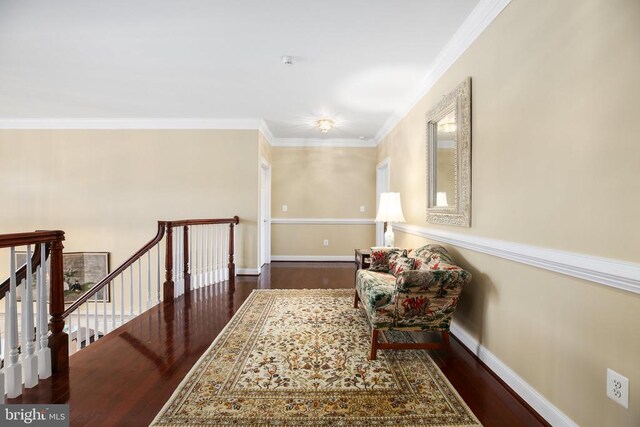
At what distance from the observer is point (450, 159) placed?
104 inches

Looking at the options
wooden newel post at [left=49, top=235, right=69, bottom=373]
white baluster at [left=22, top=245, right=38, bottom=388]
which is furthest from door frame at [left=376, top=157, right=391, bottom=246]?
white baluster at [left=22, top=245, right=38, bottom=388]

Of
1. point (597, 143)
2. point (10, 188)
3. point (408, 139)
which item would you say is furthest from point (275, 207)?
point (597, 143)

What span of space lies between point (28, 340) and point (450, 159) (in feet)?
10.8

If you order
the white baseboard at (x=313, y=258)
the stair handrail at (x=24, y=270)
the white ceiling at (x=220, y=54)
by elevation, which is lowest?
the white baseboard at (x=313, y=258)

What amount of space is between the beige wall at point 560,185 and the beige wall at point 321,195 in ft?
12.5

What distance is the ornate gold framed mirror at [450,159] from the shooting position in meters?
2.35

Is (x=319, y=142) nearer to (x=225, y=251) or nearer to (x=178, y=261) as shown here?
(x=225, y=251)

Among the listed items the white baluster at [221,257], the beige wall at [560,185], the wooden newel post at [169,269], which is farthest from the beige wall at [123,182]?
the beige wall at [560,185]

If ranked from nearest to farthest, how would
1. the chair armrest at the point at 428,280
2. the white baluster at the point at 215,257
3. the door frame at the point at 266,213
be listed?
the chair armrest at the point at 428,280 < the white baluster at the point at 215,257 < the door frame at the point at 266,213

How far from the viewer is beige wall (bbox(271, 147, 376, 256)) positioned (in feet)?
19.8

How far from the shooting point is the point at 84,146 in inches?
193

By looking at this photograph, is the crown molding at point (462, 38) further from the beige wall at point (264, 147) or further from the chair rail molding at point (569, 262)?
the beige wall at point (264, 147)

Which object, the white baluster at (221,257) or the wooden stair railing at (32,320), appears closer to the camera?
the wooden stair railing at (32,320)

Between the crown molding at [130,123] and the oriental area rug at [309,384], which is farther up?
the crown molding at [130,123]
